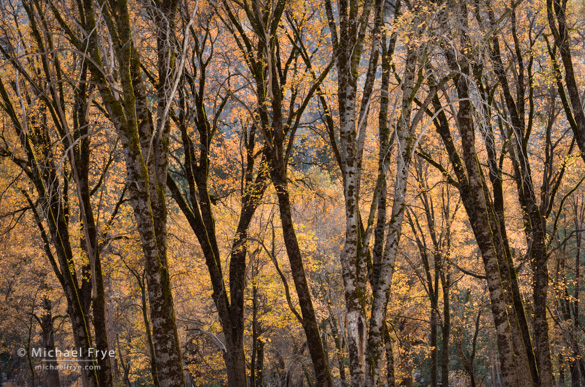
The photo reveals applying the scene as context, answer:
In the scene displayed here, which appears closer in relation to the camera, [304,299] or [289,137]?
[304,299]

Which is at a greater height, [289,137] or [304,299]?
[289,137]

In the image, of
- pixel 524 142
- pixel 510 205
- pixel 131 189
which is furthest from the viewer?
pixel 510 205

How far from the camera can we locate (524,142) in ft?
31.2

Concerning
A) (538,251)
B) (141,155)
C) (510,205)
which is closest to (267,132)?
(141,155)

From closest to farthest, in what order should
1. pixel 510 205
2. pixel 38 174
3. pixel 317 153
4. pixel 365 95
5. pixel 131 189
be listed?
pixel 131 189 < pixel 365 95 < pixel 38 174 < pixel 317 153 < pixel 510 205

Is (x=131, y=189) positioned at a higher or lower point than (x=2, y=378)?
higher

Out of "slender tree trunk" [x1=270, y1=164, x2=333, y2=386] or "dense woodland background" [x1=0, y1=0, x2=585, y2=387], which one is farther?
"slender tree trunk" [x1=270, y1=164, x2=333, y2=386]

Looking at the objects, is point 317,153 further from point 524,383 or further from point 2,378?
point 2,378

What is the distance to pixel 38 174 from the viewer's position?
27.2ft

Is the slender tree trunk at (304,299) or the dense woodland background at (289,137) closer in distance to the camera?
the dense woodland background at (289,137)

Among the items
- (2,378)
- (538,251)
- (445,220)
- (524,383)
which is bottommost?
(2,378)

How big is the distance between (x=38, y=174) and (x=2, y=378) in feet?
96.3

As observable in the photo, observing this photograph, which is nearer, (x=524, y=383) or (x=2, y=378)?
(x=524, y=383)

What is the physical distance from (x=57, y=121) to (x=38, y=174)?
1.22m
